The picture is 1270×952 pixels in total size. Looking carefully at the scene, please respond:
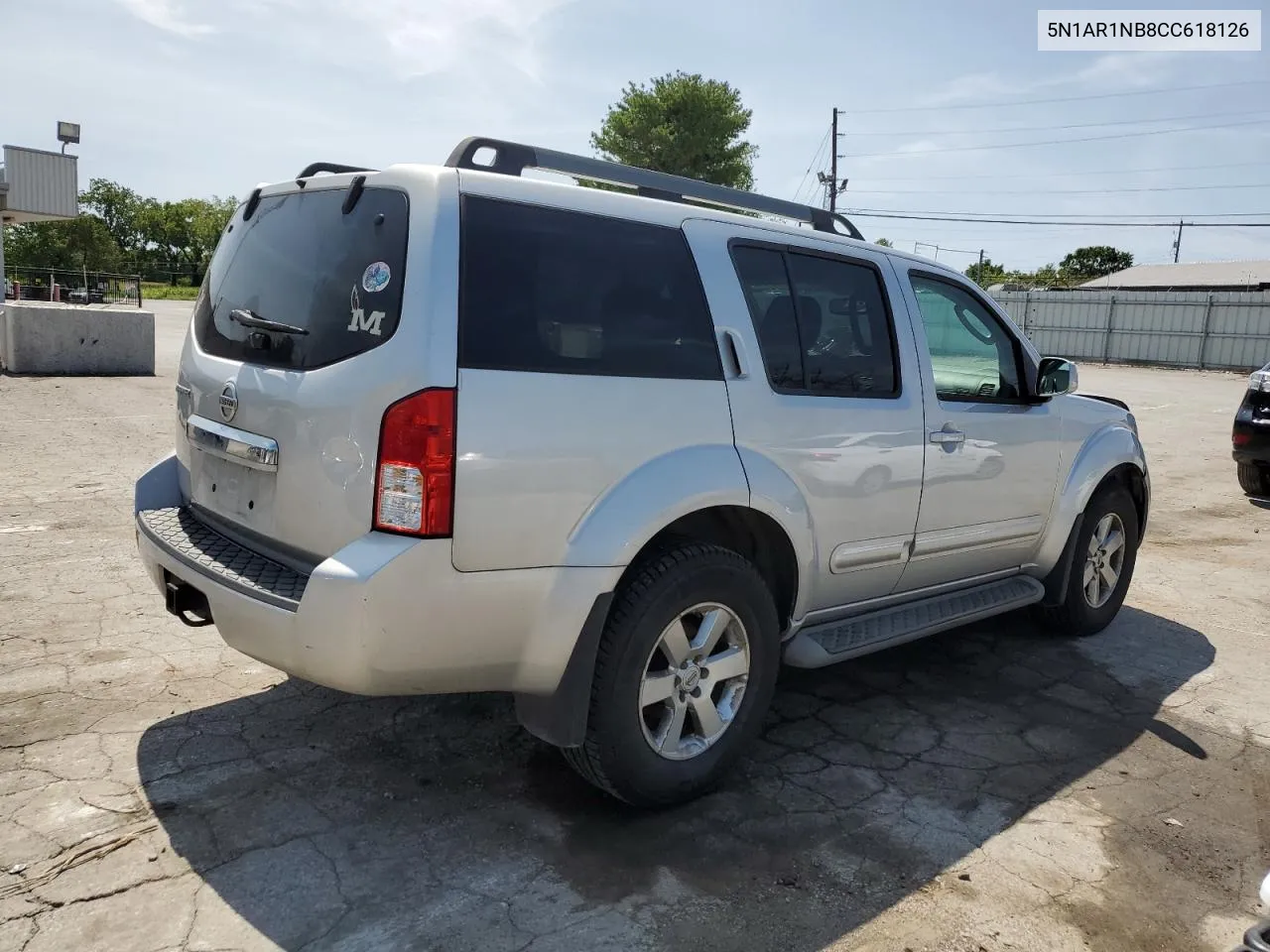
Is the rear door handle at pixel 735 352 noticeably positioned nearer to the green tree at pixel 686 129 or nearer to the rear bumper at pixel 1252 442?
the rear bumper at pixel 1252 442

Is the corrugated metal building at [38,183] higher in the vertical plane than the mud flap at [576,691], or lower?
higher

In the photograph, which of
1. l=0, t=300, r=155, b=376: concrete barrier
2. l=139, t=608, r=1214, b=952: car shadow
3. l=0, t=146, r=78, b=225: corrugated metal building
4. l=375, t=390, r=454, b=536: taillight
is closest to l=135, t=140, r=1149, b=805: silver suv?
l=375, t=390, r=454, b=536: taillight

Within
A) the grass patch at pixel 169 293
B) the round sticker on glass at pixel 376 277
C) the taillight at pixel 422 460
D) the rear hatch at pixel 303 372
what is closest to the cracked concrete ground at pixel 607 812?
the rear hatch at pixel 303 372

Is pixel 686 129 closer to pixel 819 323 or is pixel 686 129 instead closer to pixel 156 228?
pixel 819 323

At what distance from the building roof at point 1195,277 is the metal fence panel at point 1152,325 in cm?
1385

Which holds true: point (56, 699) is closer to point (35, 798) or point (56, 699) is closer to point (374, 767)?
point (35, 798)

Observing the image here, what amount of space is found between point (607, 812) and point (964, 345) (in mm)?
2569

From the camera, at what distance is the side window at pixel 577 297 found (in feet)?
8.60

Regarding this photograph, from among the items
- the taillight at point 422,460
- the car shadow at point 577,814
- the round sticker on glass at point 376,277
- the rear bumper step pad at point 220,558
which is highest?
the round sticker on glass at point 376,277

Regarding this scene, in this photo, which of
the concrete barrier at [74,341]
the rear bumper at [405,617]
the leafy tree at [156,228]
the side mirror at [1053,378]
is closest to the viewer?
the rear bumper at [405,617]

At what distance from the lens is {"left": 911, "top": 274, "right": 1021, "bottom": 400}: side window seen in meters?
4.04

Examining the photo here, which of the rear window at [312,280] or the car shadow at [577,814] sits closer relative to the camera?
the car shadow at [577,814]

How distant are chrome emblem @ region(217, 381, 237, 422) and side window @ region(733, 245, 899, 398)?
5.57 ft

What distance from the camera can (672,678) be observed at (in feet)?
9.88
